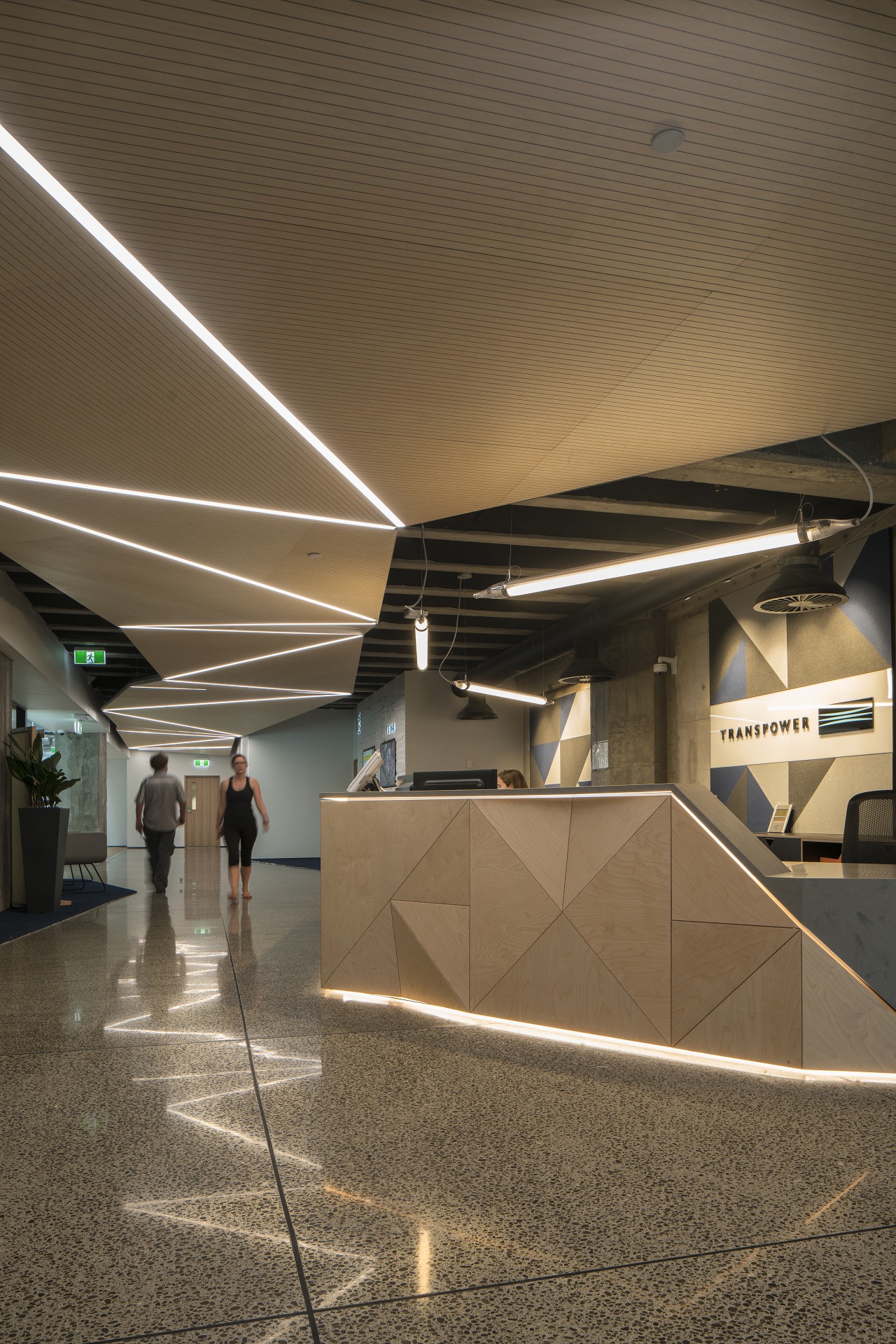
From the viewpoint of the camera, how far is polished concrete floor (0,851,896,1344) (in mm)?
1777

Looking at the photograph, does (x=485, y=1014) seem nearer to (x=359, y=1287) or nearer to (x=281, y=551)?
(x=359, y=1287)

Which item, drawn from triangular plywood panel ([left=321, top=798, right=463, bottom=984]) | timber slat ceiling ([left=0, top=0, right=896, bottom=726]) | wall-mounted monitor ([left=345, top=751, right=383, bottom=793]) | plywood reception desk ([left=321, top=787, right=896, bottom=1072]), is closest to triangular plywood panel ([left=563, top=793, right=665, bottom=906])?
plywood reception desk ([left=321, top=787, right=896, bottom=1072])

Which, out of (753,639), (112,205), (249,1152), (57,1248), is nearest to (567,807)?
(249,1152)

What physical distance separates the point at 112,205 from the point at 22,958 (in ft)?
16.4

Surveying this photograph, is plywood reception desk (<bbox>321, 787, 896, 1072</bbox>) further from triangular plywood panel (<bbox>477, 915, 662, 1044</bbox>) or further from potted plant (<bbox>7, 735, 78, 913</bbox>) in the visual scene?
potted plant (<bbox>7, 735, 78, 913</bbox>)

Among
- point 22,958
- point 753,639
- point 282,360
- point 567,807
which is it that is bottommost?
point 22,958

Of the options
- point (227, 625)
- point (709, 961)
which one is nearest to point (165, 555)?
point (227, 625)

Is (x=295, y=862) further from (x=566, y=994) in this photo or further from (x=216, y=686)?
(x=566, y=994)

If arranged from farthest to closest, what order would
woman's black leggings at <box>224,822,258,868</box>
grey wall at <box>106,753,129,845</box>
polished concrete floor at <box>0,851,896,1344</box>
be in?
1. grey wall at <box>106,753,129,845</box>
2. woman's black leggings at <box>224,822,258,868</box>
3. polished concrete floor at <box>0,851,896,1344</box>

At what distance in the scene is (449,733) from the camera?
16.2 m

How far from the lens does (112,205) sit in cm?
300

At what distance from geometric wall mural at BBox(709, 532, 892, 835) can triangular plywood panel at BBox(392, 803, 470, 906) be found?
413cm

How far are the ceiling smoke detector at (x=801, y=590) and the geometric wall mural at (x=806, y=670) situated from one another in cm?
76

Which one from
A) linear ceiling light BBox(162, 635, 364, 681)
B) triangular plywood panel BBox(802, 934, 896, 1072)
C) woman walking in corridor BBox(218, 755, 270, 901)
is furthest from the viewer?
linear ceiling light BBox(162, 635, 364, 681)
